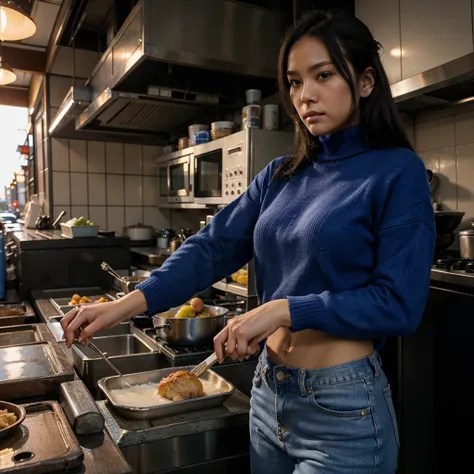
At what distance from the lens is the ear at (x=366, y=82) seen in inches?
39.5

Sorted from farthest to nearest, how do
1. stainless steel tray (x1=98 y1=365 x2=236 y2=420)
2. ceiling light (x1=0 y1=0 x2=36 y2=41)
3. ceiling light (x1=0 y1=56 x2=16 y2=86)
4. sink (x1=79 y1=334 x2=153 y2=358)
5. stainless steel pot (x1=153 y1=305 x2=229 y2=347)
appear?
ceiling light (x1=0 y1=56 x2=16 y2=86), ceiling light (x1=0 y1=0 x2=36 y2=41), sink (x1=79 y1=334 x2=153 y2=358), stainless steel pot (x1=153 y1=305 x2=229 y2=347), stainless steel tray (x1=98 y1=365 x2=236 y2=420)

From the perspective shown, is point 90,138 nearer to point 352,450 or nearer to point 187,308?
point 187,308

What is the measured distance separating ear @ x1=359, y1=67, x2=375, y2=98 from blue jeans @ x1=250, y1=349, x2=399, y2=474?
56cm

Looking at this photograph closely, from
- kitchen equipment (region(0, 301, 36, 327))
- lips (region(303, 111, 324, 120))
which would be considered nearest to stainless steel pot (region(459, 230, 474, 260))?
lips (region(303, 111, 324, 120))

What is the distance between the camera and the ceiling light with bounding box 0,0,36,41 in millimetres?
2412

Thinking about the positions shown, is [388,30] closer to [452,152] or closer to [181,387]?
[452,152]

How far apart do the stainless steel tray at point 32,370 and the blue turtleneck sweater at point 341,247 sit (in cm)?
29

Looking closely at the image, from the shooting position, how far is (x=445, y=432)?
1.81 metres

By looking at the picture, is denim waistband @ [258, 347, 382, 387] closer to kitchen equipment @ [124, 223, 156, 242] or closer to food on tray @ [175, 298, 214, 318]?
food on tray @ [175, 298, 214, 318]

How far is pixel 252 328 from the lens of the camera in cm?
82

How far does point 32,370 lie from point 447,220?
164cm

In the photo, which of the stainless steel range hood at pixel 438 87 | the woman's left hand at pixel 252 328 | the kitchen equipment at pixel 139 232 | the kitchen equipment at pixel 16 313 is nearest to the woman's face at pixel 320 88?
the woman's left hand at pixel 252 328

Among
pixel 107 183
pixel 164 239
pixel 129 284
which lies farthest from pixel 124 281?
pixel 107 183

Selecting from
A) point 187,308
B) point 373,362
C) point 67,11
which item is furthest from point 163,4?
point 373,362
